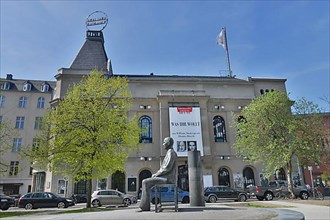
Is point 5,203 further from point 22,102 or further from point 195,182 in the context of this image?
point 22,102

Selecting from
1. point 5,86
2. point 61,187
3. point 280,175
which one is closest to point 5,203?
point 61,187

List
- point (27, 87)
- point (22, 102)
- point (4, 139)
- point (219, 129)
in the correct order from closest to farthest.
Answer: point (4, 139) → point (219, 129) → point (22, 102) → point (27, 87)

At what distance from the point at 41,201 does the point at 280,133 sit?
22.8m

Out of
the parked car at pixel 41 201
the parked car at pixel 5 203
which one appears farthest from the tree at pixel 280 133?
the parked car at pixel 5 203

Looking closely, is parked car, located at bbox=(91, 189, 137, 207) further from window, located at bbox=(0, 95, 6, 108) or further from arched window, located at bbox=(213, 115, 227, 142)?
window, located at bbox=(0, 95, 6, 108)

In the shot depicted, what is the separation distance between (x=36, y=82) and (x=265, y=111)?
39466mm

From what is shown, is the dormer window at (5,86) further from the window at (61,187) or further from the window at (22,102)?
the window at (61,187)

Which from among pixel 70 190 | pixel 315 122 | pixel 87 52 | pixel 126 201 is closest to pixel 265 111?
pixel 315 122

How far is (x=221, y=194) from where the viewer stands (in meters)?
25.2

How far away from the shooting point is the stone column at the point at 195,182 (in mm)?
11103

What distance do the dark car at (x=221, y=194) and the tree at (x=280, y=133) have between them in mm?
4183

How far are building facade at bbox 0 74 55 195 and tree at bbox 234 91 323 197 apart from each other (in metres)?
30.9

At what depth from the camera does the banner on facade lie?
3322 centimetres

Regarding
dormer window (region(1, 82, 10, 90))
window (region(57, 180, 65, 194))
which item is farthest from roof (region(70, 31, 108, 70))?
window (region(57, 180, 65, 194))
